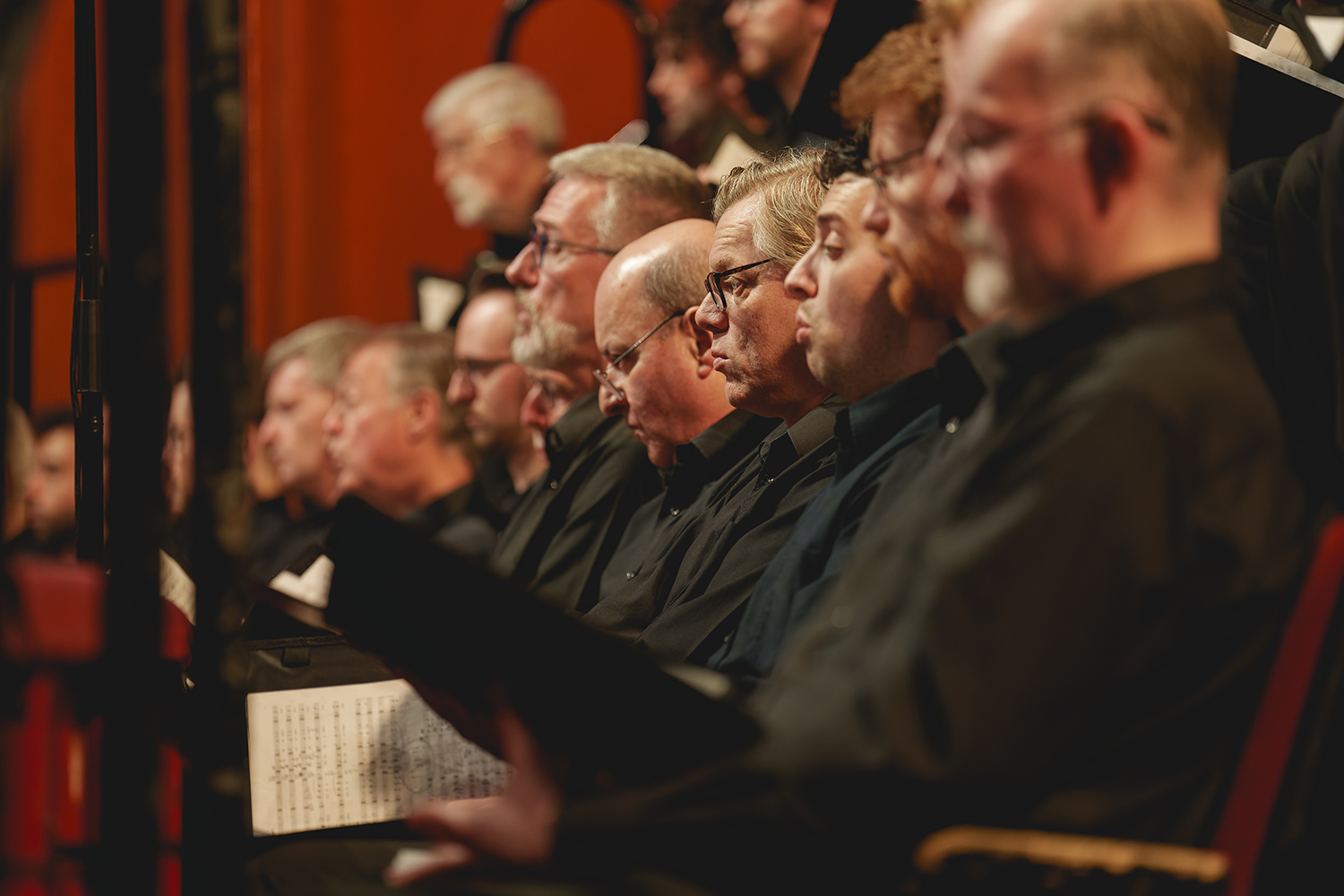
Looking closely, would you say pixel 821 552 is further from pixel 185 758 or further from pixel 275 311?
pixel 275 311

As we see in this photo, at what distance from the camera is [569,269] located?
3205 millimetres

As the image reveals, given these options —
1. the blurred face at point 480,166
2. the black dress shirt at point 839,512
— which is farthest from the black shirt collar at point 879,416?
the blurred face at point 480,166

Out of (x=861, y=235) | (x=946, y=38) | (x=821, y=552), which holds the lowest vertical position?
(x=821, y=552)

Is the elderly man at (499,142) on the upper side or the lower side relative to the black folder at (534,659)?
upper

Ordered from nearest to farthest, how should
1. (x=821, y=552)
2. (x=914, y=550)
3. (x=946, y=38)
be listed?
(x=914, y=550), (x=946, y=38), (x=821, y=552)

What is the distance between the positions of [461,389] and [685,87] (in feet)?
4.12

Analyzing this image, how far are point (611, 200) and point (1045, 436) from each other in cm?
229

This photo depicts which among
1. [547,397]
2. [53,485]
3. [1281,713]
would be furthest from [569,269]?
[1281,713]

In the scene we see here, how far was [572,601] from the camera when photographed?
2.72 metres

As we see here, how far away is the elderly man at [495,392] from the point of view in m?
3.87

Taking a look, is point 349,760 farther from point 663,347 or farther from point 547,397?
point 547,397

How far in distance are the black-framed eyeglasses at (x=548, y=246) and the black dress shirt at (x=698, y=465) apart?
79 centimetres

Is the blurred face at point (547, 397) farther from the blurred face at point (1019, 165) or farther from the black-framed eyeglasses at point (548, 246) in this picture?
the blurred face at point (1019, 165)

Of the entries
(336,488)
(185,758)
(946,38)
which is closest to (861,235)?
(946,38)
